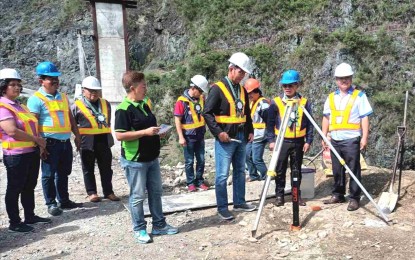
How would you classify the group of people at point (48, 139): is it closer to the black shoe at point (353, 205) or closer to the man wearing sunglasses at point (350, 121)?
the man wearing sunglasses at point (350, 121)

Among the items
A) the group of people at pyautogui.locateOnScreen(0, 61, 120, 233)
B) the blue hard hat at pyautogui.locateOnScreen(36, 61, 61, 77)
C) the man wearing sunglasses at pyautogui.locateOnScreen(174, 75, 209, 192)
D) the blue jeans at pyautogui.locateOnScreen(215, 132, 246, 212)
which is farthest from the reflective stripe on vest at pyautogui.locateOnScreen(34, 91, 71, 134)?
the blue jeans at pyautogui.locateOnScreen(215, 132, 246, 212)

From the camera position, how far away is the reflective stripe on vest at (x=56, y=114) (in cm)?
477

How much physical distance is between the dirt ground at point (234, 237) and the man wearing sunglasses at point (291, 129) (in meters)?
0.49

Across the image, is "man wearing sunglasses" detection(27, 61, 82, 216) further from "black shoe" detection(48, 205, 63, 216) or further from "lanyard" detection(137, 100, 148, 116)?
"lanyard" detection(137, 100, 148, 116)

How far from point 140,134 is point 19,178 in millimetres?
1651

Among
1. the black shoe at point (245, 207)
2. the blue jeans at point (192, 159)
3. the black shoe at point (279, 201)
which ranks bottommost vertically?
the black shoe at point (245, 207)

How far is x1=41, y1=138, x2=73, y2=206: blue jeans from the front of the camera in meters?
4.85

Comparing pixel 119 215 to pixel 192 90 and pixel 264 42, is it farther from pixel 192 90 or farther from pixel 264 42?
pixel 264 42

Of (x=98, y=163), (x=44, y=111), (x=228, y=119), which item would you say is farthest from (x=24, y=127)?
(x=228, y=119)

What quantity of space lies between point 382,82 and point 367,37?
1.89 metres

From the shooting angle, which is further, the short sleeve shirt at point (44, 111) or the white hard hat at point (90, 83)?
the white hard hat at point (90, 83)

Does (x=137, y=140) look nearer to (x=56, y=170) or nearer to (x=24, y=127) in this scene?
(x=24, y=127)

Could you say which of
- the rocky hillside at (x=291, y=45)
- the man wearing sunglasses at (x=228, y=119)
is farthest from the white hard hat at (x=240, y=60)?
the rocky hillside at (x=291, y=45)

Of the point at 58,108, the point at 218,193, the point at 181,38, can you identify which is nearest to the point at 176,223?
the point at 218,193
